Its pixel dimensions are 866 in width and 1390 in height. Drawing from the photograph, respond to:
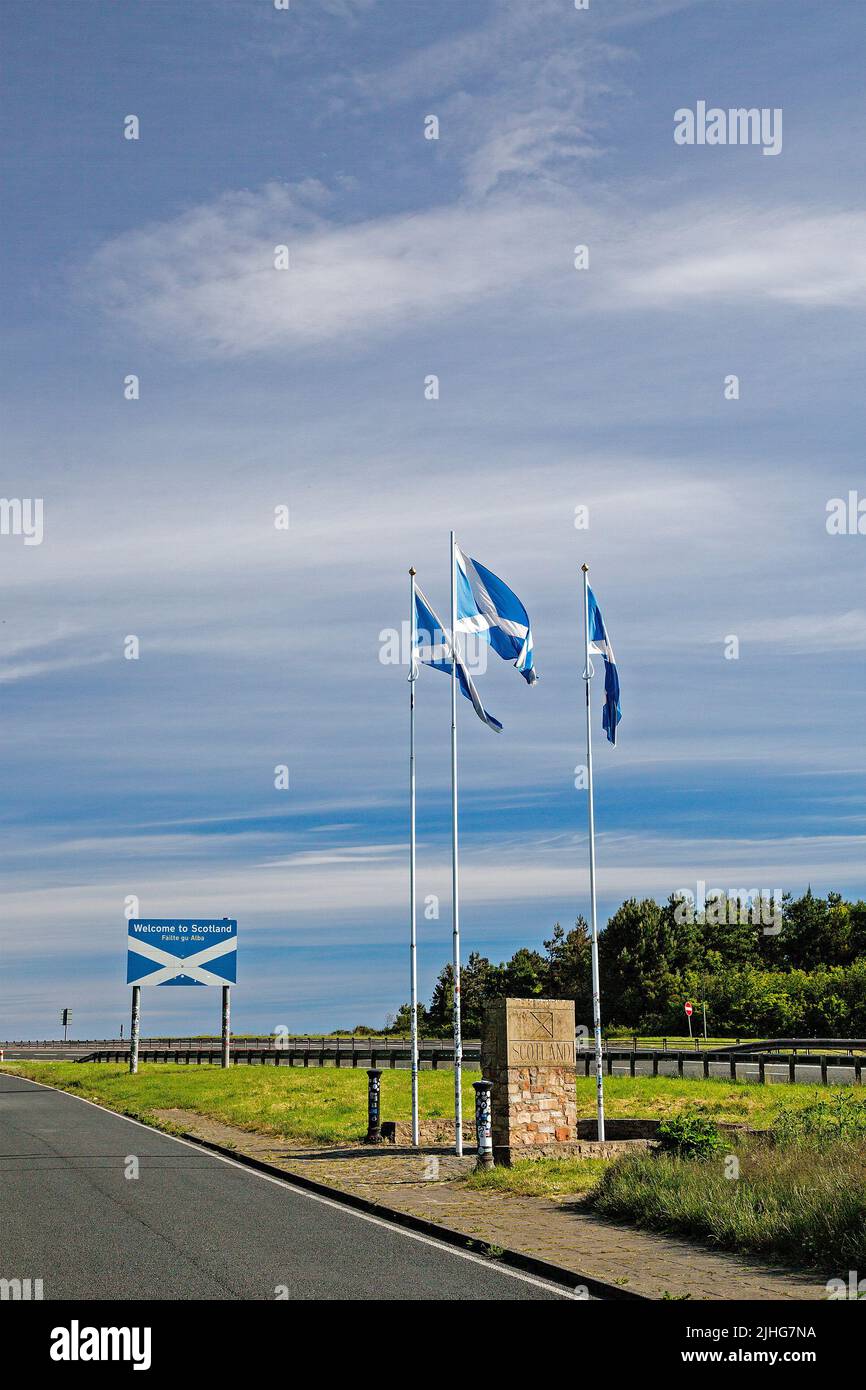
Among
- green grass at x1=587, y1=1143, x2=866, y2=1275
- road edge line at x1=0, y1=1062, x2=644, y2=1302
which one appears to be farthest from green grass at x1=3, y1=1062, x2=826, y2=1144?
green grass at x1=587, y1=1143, x2=866, y2=1275

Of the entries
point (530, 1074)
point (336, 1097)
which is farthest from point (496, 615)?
point (336, 1097)

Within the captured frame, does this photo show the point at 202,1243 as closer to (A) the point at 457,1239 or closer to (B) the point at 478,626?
(A) the point at 457,1239

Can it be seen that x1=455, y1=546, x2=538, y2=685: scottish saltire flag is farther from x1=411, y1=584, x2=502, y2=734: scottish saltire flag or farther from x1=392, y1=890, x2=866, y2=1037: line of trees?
x1=392, y1=890, x2=866, y2=1037: line of trees

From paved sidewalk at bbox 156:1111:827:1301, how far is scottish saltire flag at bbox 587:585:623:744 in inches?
324

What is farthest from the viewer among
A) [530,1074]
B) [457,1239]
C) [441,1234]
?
[530,1074]

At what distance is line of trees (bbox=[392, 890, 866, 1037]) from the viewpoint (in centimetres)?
8581

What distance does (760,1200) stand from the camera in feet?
46.4

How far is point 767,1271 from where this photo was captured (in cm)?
1201

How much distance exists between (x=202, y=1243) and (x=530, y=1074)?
9.89 m

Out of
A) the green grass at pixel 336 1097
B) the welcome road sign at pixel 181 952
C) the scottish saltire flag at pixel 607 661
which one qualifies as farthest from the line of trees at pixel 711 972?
the scottish saltire flag at pixel 607 661

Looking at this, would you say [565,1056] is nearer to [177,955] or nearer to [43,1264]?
[43,1264]
